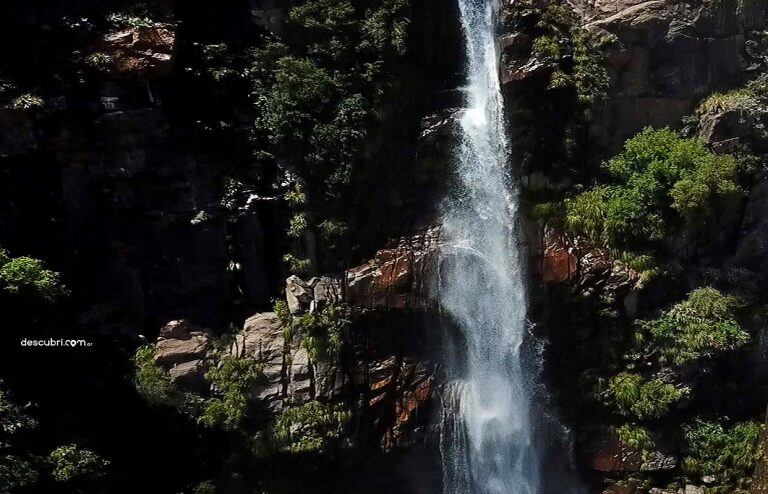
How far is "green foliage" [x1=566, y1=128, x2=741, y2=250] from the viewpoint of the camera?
14.5 metres

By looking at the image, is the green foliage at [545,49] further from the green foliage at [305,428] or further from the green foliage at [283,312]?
the green foliage at [305,428]

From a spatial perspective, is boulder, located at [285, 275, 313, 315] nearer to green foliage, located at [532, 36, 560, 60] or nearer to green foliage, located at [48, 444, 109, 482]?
green foliage, located at [48, 444, 109, 482]

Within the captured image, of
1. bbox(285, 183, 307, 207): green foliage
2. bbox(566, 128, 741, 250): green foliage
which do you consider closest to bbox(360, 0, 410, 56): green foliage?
bbox(285, 183, 307, 207): green foliage

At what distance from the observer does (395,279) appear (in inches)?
566

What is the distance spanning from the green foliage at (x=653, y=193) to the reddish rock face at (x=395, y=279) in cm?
393

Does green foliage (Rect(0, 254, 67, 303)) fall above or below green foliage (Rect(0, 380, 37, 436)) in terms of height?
above

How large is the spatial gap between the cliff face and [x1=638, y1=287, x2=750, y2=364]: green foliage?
0.34 metres

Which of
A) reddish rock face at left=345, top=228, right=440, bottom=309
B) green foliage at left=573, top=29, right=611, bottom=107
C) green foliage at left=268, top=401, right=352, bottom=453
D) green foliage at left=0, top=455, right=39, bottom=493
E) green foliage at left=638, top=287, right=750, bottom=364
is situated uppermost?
green foliage at left=573, top=29, right=611, bottom=107

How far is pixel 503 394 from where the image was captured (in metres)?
15.2

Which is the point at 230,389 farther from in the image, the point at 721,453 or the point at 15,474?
the point at 721,453

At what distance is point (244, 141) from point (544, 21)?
27.1 feet

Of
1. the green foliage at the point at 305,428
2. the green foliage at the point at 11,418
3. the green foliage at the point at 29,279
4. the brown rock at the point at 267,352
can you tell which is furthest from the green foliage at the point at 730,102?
the green foliage at the point at 11,418

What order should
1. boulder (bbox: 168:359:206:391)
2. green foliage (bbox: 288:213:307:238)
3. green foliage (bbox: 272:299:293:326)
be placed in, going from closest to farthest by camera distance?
boulder (bbox: 168:359:206:391), green foliage (bbox: 288:213:307:238), green foliage (bbox: 272:299:293:326)

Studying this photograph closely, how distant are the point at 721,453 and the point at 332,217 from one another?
446 inches
